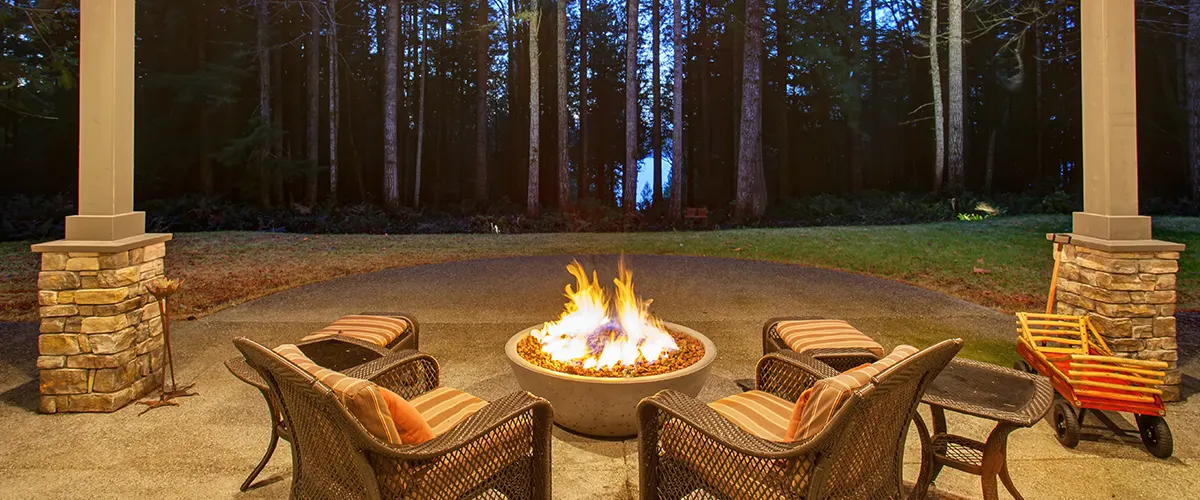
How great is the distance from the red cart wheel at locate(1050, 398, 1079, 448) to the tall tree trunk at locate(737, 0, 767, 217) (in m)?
13.3

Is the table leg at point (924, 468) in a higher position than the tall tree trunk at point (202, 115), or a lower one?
lower

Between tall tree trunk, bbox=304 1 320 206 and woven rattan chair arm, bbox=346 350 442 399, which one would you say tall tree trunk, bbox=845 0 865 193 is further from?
woven rattan chair arm, bbox=346 350 442 399

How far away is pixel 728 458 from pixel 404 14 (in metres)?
25.4

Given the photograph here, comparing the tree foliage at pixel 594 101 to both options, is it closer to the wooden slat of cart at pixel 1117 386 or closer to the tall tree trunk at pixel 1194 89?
the tall tree trunk at pixel 1194 89

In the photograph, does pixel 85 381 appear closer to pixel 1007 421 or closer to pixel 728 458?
pixel 728 458

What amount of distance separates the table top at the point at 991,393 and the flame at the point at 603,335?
1.41 meters

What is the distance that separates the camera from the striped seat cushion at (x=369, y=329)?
3.98 meters

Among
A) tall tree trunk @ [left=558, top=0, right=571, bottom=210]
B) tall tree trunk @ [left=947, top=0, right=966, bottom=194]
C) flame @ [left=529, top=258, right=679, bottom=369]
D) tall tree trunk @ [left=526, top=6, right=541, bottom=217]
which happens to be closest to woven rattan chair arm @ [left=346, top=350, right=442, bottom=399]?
flame @ [left=529, top=258, right=679, bottom=369]

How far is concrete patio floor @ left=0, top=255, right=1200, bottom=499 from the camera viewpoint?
10.1 ft

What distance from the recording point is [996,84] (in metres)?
25.7

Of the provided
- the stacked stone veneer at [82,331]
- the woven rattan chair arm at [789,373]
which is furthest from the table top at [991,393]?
the stacked stone veneer at [82,331]

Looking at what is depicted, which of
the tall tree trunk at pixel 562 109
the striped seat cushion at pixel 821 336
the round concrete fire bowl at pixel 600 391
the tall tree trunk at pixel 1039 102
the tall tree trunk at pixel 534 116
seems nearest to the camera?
the round concrete fire bowl at pixel 600 391

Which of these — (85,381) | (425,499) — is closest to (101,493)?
(85,381)

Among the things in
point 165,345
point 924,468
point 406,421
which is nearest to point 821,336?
point 924,468
